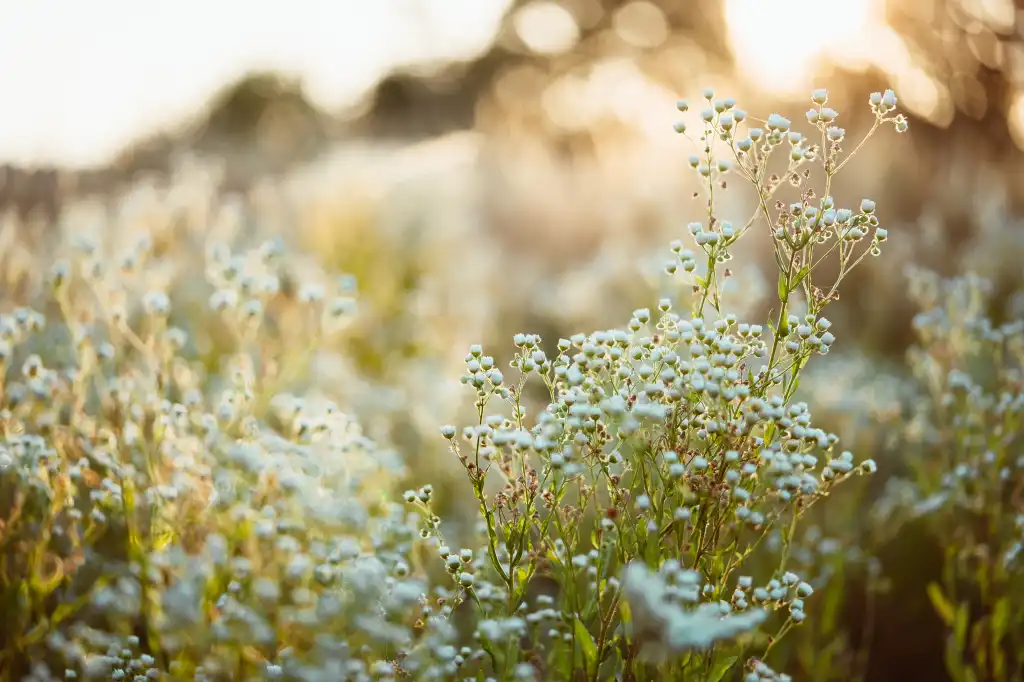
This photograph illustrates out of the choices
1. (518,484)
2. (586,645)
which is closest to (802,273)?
(518,484)

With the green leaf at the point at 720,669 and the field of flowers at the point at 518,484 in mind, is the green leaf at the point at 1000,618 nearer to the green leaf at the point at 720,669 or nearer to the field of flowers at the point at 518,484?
the field of flowers at the point at 518,484

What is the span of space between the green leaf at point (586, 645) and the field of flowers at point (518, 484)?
1cm

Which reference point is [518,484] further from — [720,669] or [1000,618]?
[1000,618]

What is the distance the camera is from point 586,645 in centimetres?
192

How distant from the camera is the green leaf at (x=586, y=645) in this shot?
188cm

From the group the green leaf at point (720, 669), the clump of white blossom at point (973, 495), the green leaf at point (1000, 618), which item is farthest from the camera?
the clump of white blossom at point (973, 495)

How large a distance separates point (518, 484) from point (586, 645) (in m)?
0.39

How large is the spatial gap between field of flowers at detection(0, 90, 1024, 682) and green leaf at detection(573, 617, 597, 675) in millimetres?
12

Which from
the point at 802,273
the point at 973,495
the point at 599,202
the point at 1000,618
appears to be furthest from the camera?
the point at 599,202

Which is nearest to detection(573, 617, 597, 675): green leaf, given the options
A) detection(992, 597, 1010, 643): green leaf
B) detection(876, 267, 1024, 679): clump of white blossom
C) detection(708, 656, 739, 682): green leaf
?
detection(708, 656, 739, 682): green leaf

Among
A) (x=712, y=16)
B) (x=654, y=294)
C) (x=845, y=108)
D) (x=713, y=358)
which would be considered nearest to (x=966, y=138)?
(x=845, y=108)

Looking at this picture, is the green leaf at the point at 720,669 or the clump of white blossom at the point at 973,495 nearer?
the green leaf at the point at 720,669

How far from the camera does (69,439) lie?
2.71 metres

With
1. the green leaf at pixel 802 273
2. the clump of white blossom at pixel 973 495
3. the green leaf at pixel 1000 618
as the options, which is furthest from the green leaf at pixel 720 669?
the green leaf at pixel 1000 618
